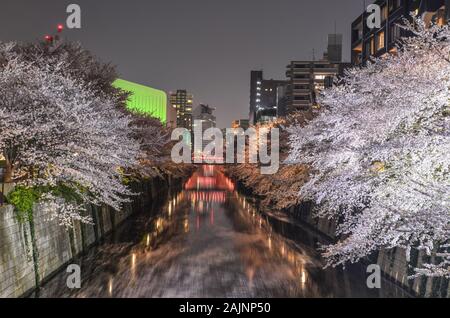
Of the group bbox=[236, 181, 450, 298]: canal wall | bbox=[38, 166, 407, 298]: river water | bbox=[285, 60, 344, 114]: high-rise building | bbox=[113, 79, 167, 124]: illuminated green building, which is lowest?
bbox=[38, 166, 407, 298]: river water

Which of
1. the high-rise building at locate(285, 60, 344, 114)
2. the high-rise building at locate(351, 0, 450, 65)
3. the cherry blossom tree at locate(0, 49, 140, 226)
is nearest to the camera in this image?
the cherry blossom tree at locate(0, 49, 140, 226)

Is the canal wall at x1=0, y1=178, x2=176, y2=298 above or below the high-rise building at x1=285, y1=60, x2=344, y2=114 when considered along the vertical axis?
below

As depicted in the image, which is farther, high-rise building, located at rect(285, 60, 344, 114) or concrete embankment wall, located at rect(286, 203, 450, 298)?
high-rise building, located at rect(285, 60, 344, 114)

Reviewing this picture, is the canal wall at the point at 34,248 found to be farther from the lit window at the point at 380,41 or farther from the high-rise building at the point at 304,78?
the high-rise building at the point at 304,78

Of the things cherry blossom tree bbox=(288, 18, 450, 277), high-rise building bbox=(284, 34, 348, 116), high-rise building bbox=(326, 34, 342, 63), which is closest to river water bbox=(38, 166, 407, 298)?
cherry blossom tree bbox=(288, 18, 450, 277)

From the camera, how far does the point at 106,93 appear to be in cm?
3284

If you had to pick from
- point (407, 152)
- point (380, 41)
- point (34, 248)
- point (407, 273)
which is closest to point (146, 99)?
point (380, 41)

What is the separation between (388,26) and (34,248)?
36114 mm

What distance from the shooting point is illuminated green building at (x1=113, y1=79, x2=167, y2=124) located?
216ft

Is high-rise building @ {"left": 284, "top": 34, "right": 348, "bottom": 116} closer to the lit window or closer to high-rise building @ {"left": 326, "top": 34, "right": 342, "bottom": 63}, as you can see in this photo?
high-rise building @ {"left": 326, "top": 34, "right": 342, "bottom": 63}

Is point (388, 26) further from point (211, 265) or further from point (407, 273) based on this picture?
point (211, 265)

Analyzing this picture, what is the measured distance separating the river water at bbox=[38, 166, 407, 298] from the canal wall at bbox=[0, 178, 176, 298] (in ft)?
1.94

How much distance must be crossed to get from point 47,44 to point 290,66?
9099cm

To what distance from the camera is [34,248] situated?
15688mm
